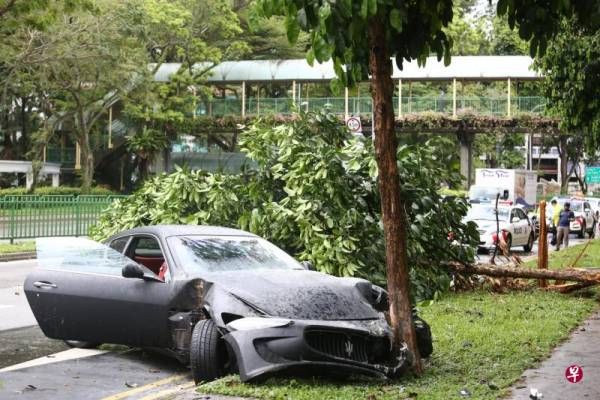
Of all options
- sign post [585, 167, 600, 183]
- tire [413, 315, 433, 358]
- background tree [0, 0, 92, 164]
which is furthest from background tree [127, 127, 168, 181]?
tire [413, 315, 433, 358]

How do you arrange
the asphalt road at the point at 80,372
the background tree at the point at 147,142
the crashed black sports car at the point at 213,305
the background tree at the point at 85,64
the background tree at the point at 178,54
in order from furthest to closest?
the background tree at the point at 147,142 < the background tree at the point at 178,54 < the background tree at the point at 85,64 < the asphalt road at the point at 80,372 < the crashed black sports car at the point at 213,305

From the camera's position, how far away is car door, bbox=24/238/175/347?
8047 millimetres

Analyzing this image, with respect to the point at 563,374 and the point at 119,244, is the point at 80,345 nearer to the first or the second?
the point at 119,244

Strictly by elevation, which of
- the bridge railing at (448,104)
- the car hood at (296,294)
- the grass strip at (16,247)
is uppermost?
the bridge railing at (448,104)

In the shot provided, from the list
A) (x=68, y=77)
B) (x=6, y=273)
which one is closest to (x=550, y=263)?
(x=6, y=273)

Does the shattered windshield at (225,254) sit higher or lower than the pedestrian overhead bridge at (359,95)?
lower

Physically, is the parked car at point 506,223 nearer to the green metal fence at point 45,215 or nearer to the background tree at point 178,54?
the green metal fence at point 45,215

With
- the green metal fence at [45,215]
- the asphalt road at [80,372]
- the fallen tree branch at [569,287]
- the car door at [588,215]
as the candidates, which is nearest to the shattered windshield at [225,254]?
the asphalt road at [80,372]

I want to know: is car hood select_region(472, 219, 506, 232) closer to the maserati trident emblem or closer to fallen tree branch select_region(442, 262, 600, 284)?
fallen tree branch select_region(442, 262, 600, 284)

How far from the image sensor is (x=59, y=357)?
29.3 feet

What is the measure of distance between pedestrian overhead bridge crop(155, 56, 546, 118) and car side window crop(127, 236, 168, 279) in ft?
109

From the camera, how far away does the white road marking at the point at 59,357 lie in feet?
27.6

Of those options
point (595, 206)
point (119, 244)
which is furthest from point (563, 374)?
point (595, 206)

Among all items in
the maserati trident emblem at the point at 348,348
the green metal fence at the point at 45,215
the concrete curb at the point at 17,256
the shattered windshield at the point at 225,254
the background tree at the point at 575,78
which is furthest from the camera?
the green metal fence at the point at 45,215
